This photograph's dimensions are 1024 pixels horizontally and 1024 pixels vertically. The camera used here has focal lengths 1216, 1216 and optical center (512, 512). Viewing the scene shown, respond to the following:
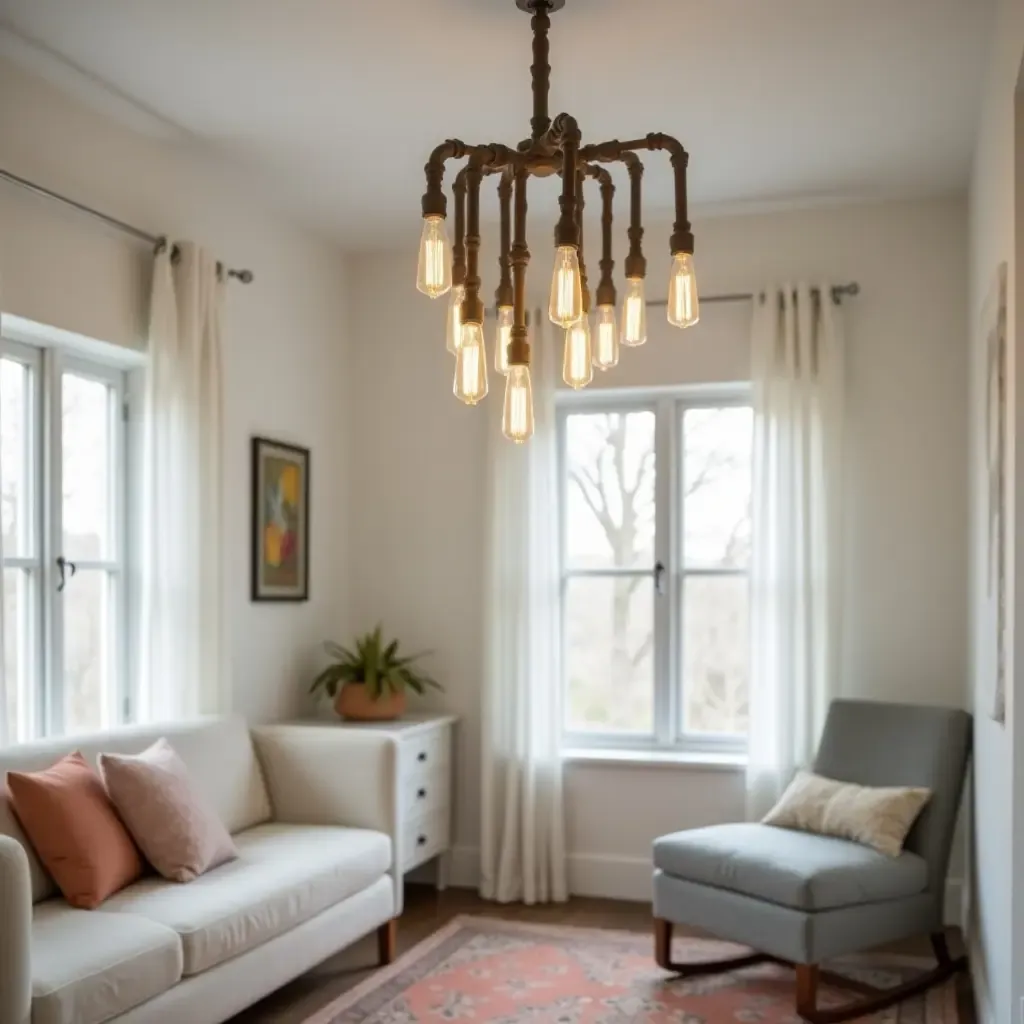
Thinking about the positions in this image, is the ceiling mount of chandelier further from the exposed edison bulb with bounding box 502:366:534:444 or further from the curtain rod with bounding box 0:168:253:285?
the curtain rod with bounding box 0:168:253:285

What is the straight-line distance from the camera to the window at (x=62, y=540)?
3.60 metres

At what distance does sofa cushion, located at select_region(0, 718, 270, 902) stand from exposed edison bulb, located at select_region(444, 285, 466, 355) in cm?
155

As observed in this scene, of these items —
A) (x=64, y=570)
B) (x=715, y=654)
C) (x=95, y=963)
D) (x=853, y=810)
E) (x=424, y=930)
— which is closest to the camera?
(x=95, y=963)

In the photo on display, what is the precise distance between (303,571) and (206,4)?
2.39m

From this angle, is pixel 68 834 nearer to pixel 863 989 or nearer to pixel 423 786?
pixel 423 786

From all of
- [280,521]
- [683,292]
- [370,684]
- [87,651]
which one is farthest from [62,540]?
[683,292]

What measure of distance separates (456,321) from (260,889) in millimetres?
1618

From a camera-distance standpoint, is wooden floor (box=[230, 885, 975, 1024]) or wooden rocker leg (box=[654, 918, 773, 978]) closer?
wooden floor (box=[230, 885, 975, 1024])

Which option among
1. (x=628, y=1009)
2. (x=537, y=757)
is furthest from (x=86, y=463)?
(x=628, y=1009)

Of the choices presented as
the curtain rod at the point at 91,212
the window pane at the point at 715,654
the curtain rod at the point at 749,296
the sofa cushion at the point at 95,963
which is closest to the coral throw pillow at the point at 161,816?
the sofa cushion at the point at 95,963

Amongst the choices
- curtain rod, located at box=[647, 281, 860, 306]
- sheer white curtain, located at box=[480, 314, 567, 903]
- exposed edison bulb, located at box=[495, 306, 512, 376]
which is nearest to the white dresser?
sheer white curtain, located at box=[480, 314, 567, 903]

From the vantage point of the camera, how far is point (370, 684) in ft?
15.4

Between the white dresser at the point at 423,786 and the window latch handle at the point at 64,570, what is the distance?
1.06m

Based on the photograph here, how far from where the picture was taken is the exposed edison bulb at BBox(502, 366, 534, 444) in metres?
2.69
